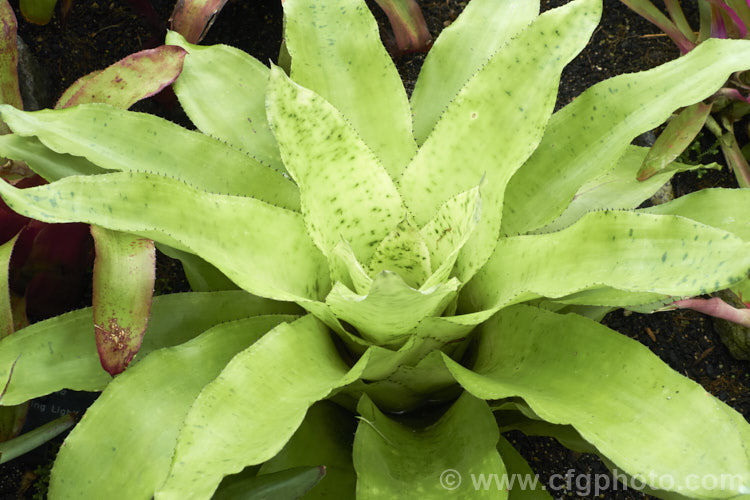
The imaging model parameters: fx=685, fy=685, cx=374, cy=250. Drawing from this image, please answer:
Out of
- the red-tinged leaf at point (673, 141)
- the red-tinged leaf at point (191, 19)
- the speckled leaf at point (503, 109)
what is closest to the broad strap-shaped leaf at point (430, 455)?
the speckled leaf at point (503, 109)

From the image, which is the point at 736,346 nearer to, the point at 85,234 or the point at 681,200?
the point at 681,200

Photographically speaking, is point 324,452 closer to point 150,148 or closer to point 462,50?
point 150,148

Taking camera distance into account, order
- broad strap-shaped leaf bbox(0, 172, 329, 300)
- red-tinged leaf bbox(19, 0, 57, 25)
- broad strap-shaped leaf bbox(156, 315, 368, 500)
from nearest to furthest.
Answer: broad strap-shaped leaf bbox(156, 315, 368, 500) < broad strap-shaped leaf bbox(0, 172, 329, 300) < red-tinged leaf bbox(19, 0, 57, 25)

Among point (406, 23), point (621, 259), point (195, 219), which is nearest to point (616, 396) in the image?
point (621, 259)

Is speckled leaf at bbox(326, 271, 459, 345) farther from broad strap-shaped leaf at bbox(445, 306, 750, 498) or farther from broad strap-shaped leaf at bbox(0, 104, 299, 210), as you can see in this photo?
broad strap-shaped leaf at bbox(0, 104, 299, 210)

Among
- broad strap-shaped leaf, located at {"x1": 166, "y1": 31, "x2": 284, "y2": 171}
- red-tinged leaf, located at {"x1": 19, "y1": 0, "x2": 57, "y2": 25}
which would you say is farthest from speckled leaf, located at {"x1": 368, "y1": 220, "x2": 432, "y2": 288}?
red-tinged leaf, located at {"x1": 19, "y1": 0, "x2": 57, "y2": 25}

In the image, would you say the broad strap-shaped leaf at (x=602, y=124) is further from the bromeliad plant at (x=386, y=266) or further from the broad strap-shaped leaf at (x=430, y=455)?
the broad strap-shaped leaf at (x=430, y=455)
